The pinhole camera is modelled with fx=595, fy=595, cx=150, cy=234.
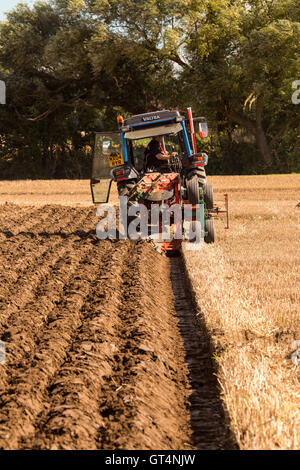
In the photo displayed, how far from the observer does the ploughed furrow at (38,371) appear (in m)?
3.53

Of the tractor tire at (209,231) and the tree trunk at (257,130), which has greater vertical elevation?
the tree trunk at (257,130)

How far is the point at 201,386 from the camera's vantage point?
4.45m

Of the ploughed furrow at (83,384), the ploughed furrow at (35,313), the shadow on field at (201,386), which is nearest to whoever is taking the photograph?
the ploughed furrow at (83,384)

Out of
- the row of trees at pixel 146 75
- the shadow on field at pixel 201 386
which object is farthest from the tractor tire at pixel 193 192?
the row of trees at pixel 146 75

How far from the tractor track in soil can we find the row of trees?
55.5ft

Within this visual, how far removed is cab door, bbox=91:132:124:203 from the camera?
376 inches

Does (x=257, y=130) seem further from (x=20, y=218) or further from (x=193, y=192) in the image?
(x=193, y=192)

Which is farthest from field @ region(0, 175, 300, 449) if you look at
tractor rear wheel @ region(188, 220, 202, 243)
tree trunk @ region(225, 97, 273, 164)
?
tree trunk @ region(225, 97, 273, 164)

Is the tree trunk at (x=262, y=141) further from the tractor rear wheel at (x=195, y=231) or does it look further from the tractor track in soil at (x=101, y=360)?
the tractor track in soil at (x=101, y=360)

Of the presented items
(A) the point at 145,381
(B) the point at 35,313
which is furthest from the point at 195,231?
(A) the point at 145,381

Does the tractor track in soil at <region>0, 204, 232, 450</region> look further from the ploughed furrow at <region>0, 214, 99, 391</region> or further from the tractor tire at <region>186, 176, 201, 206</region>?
the tractor tire at <region>186, 176, 201, 206</region>

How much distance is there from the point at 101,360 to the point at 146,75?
23.0 metres
